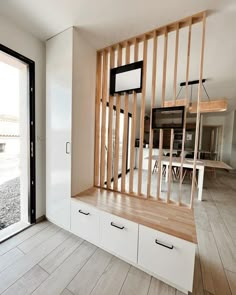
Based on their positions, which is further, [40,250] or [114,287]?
[40,250]

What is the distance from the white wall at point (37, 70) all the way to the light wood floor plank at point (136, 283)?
1.56 meters

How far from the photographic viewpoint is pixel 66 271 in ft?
4.64

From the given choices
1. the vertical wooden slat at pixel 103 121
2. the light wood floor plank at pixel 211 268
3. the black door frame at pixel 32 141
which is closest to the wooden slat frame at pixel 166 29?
the vertical wooden slat at pixel 103 121

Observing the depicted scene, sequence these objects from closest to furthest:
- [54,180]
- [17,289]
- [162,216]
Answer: [17,289] < [162,216] < [54,180]

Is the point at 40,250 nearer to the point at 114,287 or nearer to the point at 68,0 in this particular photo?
the point at 114,287

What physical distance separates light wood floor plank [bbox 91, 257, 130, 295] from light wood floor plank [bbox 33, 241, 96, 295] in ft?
0.87

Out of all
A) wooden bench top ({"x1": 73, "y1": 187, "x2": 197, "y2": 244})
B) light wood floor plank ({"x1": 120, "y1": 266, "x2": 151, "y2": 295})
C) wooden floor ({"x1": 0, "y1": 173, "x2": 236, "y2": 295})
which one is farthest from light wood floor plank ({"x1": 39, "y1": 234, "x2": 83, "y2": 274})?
light wood floor plank ({"x1": 120, "y1": 266, "x2": 151, "y2": 295})

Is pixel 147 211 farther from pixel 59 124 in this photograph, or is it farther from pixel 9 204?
pixel 9 204

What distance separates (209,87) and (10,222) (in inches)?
201

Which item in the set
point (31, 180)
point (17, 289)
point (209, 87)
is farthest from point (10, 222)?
Answer: point (209, 87)

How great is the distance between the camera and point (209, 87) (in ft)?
12.5

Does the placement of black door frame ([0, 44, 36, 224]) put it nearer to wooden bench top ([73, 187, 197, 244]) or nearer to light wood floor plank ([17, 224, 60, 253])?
light wood floor plank ([17, 224, 60, 253])

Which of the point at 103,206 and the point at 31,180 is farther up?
the point at 31,180

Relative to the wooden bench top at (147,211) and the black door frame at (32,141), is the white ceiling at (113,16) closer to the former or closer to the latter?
the black door frame at (32,141)
